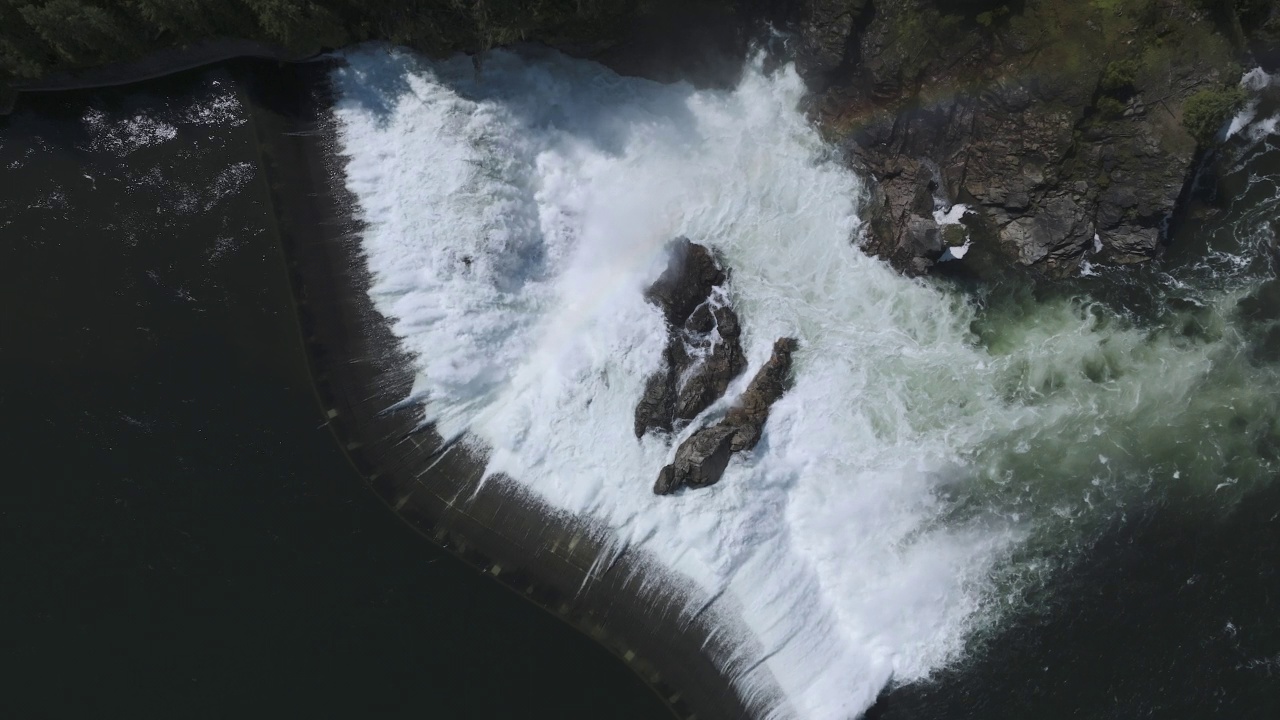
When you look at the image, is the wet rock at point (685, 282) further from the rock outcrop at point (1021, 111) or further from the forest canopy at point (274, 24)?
the forest canopy at point (274, 24)

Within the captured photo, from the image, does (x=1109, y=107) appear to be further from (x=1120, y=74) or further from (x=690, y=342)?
(x=690, y=342)

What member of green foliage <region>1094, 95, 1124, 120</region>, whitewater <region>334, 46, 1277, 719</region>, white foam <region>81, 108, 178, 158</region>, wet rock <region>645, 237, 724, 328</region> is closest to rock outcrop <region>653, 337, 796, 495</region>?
whitewater <region>334, 46, 1277, 719</region>

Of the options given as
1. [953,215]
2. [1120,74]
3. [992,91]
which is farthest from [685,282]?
[1120,74]

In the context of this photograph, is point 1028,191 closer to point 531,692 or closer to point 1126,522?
point 1126,522

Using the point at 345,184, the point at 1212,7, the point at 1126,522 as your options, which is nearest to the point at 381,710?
the point at 345,184

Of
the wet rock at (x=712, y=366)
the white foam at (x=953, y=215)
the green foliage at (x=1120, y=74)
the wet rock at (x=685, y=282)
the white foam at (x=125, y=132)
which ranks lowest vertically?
the white foam at (x=125, y=132)

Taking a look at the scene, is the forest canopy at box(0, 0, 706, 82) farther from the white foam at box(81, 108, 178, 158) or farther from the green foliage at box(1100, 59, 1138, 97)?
the green foliage at box(1100, 59, 1138, 97)

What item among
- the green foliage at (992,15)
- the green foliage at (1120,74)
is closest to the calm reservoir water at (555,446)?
the green foliage at (1120,74)
